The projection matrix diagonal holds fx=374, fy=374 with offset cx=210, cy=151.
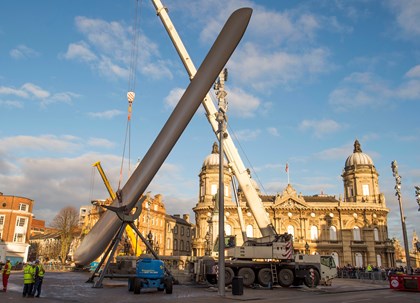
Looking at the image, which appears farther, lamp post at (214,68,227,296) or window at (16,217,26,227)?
window at (16,217,26,227)

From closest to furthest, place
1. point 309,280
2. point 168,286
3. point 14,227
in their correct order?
1. point 168,286
2. point 309,280
3. point 14,227

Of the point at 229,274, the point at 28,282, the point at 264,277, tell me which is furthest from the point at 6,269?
the point at 264,277

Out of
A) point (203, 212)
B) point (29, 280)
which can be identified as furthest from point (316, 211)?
point (29, 280)

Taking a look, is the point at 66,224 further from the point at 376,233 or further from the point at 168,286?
the point at 376,233

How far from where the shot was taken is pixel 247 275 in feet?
78.3

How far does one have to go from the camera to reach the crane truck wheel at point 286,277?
2436 centimetres

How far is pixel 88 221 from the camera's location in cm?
8181

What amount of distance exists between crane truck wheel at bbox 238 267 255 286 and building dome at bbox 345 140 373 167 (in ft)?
181

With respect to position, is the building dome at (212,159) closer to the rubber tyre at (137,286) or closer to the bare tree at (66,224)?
the bare tree at (66,224)

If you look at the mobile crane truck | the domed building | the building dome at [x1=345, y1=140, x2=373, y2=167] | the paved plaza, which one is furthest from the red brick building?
the building dome at [x1=345, y1=140, x2=373, y2=167]

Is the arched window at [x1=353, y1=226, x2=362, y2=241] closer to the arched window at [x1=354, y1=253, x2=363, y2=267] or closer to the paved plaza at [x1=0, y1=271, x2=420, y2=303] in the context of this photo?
the arched window at [x1=354, y1=253, x2=363, y2=267]

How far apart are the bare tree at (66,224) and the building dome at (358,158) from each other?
52.7 meters

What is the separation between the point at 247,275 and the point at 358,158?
56108 mm

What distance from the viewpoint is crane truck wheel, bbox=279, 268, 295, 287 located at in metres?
24.4
